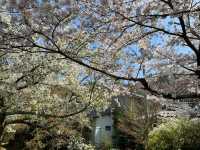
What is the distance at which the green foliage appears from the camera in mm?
17484

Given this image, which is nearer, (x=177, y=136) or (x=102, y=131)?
(x=177, y=136)

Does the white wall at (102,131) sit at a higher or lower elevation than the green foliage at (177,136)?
lower

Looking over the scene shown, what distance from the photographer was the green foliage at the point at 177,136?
57.4 feet

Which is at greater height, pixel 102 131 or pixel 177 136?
pixel 177 136

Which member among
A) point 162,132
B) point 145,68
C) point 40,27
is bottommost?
point 162,132

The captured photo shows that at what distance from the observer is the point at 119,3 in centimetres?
781

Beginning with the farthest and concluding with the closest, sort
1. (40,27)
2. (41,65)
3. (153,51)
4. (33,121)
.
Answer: (33,121)
(41,65)
(153,51)
(40,27)

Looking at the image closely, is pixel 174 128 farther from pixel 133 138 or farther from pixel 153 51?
pixel 133 138

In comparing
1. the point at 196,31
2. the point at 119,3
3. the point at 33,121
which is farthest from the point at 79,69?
the point at 119,3

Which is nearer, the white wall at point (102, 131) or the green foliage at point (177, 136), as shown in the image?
the green foliage at point (177, 136)

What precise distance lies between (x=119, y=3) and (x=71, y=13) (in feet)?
3.04

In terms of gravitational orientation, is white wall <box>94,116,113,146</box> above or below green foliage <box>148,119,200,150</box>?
below

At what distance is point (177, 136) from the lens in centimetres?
1808

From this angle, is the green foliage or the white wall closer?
the green foliage
